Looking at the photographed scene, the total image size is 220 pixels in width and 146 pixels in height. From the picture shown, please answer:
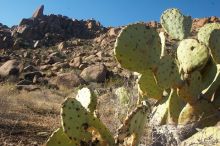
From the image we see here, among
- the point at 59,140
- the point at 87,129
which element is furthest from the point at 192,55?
the point at 59,140

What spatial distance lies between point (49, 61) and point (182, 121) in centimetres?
2334

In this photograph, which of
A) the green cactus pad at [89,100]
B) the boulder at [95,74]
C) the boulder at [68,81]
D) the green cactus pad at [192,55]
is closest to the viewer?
the green cactus pad at [89,100]

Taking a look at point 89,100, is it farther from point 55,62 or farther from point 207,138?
point 55,62

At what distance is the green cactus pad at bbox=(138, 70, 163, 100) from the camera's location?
3.70m

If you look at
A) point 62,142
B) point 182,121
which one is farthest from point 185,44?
point 62,142

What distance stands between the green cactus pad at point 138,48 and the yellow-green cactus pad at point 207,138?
2.06 feet

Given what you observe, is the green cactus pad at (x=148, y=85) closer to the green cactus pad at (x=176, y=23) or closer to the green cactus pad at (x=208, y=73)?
the green cactus pad at (x=208, y=73)

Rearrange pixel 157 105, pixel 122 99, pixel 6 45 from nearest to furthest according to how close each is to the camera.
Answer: pixel 157 105 → pixel 122 99 → pixel 6 45

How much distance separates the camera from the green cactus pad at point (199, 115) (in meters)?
3.58

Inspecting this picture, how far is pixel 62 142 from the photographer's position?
9.75ft

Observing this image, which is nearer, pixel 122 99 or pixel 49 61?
pixel 122 99

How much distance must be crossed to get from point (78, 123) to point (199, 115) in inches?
46.2

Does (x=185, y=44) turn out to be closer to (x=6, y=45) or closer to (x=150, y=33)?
(x=150, y=33)

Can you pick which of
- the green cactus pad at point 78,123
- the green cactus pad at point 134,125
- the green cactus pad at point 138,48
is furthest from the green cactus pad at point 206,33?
the green cactus pad at point 78,123
